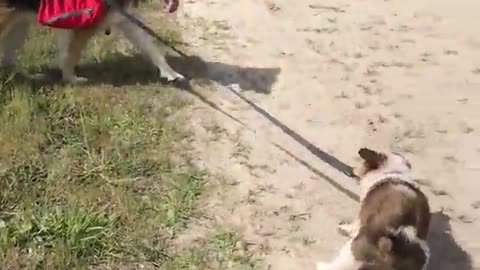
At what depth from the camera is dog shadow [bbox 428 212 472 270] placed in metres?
4.73

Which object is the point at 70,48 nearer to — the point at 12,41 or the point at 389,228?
the point at 12,41

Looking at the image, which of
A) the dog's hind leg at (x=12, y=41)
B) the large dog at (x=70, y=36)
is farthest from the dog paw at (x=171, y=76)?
the dog's hind leg at (x=12, y=41)

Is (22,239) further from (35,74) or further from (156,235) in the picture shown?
(35,74)

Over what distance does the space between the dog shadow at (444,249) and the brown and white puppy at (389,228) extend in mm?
480

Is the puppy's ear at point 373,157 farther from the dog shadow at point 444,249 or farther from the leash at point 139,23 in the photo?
the leash at point 139,23

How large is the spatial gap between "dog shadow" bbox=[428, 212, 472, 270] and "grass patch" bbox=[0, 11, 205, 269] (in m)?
1.34

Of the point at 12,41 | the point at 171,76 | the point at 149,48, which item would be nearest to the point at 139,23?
the point at 149,48

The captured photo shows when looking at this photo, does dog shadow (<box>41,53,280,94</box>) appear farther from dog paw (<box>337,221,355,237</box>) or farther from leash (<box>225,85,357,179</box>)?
dog paw (<box>337,221,355,237</box>)

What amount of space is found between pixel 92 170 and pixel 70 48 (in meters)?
1.14

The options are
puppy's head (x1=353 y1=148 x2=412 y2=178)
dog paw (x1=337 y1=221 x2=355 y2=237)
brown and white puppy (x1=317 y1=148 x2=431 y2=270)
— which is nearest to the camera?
brown and white puppy (x1=317 y1=148 x2=431 y2=270)

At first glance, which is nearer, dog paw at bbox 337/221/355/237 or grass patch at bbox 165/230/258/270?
grass patch at bbox 165/230/258/270

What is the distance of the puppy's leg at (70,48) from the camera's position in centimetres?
600

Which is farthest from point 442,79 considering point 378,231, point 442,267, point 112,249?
point 112,249

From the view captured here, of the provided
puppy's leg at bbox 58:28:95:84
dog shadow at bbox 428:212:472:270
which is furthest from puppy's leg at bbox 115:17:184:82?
dog shadow at bbox 428:212:472:270
